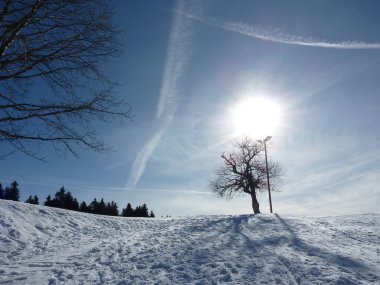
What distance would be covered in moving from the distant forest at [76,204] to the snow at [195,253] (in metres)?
69.7

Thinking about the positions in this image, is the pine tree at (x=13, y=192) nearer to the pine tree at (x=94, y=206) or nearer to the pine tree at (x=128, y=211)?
the pine tree at (x=94, y=206)

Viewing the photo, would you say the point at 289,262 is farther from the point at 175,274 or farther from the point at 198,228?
the point at 198,228

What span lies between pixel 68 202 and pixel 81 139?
264 feet

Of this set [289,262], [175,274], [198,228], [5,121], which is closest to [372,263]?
[289,262]

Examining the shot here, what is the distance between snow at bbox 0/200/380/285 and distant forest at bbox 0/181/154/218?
69.7 m

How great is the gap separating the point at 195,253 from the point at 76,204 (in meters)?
78.0

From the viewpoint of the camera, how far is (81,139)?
702 centimetres

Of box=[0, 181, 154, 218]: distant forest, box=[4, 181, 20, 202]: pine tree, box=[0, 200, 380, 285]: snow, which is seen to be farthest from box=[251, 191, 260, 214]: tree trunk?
box=[4, 181, 20, 202]: pine tree

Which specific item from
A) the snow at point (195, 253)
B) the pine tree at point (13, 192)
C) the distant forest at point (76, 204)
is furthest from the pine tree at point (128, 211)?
the snow at point (195, 253)

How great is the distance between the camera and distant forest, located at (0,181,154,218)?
3174 inches

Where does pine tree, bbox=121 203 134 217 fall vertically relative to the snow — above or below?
above

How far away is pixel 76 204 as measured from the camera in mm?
81000

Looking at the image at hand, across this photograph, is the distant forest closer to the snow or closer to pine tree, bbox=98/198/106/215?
pine tree, bbox=98/198/106/215

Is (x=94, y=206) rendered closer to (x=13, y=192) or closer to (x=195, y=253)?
(x=13, y=192)
